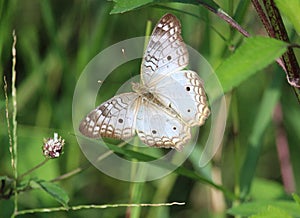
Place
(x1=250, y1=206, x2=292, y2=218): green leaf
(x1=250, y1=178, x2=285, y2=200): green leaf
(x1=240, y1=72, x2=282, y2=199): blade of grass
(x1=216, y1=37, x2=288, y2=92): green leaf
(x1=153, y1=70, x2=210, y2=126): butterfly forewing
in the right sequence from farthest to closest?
(x1=250, y1=178, x2=285, y2=200): green leaf → (x1=240, y1=72, x2=282, y2=199): blade of grass → (x1=153, y1=70, x2=210, y2=126): butterfly forewing → (x1=250, y1=206, x2=292, y2=218): green leaf → (x1=216, y1=37, x2=288, y2=92): green leaf

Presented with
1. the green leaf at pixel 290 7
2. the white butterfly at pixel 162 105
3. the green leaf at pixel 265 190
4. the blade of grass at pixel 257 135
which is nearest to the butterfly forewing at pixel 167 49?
the white butterfly at pixel 162 105

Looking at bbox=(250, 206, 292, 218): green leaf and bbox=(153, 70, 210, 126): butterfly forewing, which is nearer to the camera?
bbox=(250, 206, 292, 218): green leaf

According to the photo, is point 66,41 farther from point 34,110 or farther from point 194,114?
point 194,114

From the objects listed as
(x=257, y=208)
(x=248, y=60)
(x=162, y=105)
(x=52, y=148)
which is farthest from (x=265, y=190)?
(x=248, y=60)

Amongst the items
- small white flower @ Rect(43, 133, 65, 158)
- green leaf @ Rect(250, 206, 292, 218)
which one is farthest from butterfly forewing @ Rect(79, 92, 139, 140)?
green leaf @ Rect(250, 206, 292, 218)

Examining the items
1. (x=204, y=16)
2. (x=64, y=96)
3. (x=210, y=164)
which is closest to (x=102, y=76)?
(x=64, y=96)

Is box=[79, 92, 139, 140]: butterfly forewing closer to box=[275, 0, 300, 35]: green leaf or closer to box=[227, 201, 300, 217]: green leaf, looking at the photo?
box=[227, 201, 300, 217]: green leaf

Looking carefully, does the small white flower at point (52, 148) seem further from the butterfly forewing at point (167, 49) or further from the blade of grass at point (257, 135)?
the blade of grass at point (257, 135)
